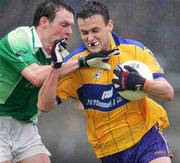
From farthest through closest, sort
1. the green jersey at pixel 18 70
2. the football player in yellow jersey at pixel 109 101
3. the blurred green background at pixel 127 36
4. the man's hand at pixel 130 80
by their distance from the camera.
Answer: the blurred green background at pixel 127 36, the green jersey at pixel 18 70, the football player in yellow jersey at pixel 109 101, the man's hand at pixel 130 80

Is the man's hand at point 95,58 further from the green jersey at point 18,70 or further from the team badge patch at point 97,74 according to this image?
the green jersey at point 18,70

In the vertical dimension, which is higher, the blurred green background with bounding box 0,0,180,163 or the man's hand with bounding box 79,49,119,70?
the man's hand with bounding box 79,49,119,70

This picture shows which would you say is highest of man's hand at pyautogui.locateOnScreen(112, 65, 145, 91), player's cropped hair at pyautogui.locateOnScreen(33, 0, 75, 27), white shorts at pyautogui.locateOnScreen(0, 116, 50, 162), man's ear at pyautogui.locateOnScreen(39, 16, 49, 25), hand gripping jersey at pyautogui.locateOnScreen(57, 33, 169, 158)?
player's cropped hair at pyautogui.locateOnScreen(33, 0, 75, 27)

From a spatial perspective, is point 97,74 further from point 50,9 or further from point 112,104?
point 50,9

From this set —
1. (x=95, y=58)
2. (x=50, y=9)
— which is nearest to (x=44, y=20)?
(x=50, y=9)

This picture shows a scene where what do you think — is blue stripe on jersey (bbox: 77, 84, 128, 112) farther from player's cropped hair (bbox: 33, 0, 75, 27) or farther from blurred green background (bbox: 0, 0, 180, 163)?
blurred green background (bbox: 0, 0, 180, 163)

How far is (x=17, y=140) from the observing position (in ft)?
17.3

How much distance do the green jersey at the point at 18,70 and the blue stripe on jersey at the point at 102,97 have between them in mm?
480

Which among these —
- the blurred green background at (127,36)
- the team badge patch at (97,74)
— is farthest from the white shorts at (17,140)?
the blurred green background at (127,36)

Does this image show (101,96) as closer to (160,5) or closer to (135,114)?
(135,114)

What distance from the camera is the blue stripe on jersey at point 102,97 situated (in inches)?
189

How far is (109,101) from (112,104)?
3cm

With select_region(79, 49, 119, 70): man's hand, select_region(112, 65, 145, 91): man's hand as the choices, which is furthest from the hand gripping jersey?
select_region(112, 65, 145, 91): man's hand

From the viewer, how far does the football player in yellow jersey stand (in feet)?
15.6
